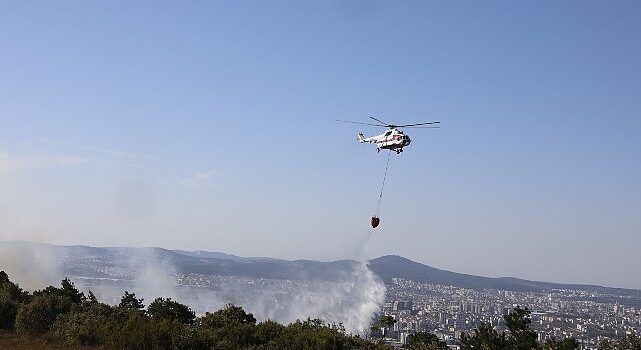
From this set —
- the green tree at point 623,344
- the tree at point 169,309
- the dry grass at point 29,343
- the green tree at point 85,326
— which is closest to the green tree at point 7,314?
the dry grass at point 29,343

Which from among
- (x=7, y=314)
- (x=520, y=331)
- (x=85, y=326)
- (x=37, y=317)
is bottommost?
(x=7, y=314)

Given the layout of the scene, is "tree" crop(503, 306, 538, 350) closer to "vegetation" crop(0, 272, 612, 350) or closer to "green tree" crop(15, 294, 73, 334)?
"vegetation" crop(0, 272, 612, 350)

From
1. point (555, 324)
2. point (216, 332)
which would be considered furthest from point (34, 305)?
point (555, 324)

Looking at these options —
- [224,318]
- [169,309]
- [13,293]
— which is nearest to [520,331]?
[224,318]

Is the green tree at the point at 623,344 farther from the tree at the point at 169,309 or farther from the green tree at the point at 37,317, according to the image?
the tree at the point at 169,309

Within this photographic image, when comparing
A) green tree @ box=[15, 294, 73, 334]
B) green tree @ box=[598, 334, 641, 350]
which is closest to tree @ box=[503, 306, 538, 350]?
green tree @ box=[598, 334, 641, 350]

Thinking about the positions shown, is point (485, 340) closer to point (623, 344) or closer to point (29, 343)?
point (623, 344)
